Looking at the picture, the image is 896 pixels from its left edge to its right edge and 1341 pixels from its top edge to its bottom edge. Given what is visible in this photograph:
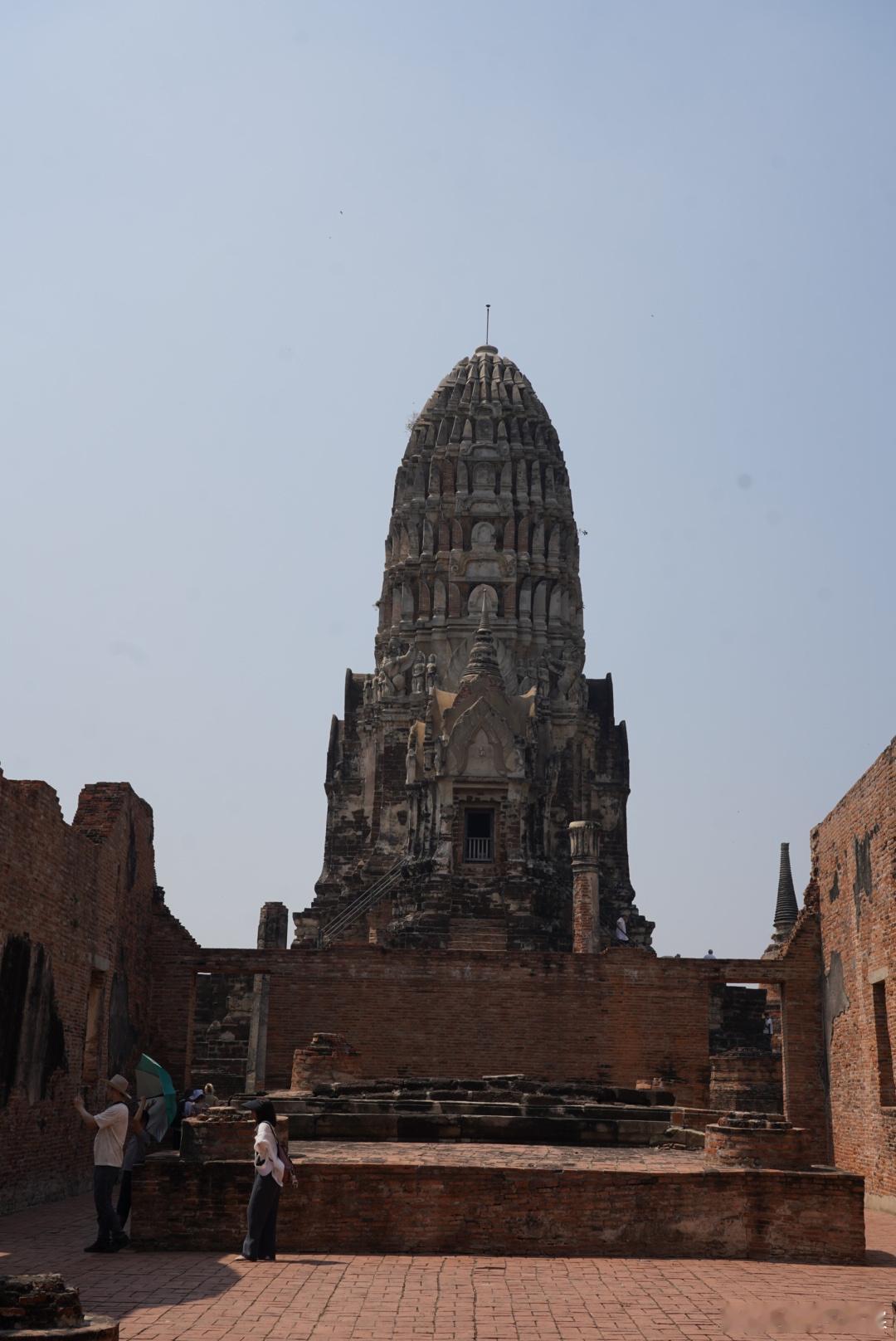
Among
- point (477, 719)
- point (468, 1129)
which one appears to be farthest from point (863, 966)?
point (477, 719)

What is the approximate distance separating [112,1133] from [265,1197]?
1448 mm

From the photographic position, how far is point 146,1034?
71.2 ft

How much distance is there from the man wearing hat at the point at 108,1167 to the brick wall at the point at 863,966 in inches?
339

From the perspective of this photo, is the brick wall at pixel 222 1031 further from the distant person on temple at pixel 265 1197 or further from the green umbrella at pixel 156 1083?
the distant person on temple at pixel 265 1197

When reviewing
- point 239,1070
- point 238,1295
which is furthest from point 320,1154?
point 239,1070

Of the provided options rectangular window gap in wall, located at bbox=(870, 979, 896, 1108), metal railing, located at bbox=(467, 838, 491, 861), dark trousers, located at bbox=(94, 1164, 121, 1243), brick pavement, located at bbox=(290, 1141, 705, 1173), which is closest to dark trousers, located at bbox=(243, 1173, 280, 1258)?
brick pavement, located at bbox=(290, 1141, 705, 1173)

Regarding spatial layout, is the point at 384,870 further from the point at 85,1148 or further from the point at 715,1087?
the point at 85,1148

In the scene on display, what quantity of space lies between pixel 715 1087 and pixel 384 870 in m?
18.1

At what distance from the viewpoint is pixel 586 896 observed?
32000 millimetres

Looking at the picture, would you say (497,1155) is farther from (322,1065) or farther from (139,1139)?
(322,1065)

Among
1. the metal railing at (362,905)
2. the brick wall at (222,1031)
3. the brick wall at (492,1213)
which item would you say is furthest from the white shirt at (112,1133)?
the metal railing at (362,905)

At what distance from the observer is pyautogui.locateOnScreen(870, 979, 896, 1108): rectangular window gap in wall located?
17.3 meters

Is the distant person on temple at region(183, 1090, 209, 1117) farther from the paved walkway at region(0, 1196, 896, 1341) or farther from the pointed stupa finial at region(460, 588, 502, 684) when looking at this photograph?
the pointed stupa finial at region(460, 588, 502, 684)

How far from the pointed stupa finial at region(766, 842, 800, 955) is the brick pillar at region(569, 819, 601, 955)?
7464 mm
